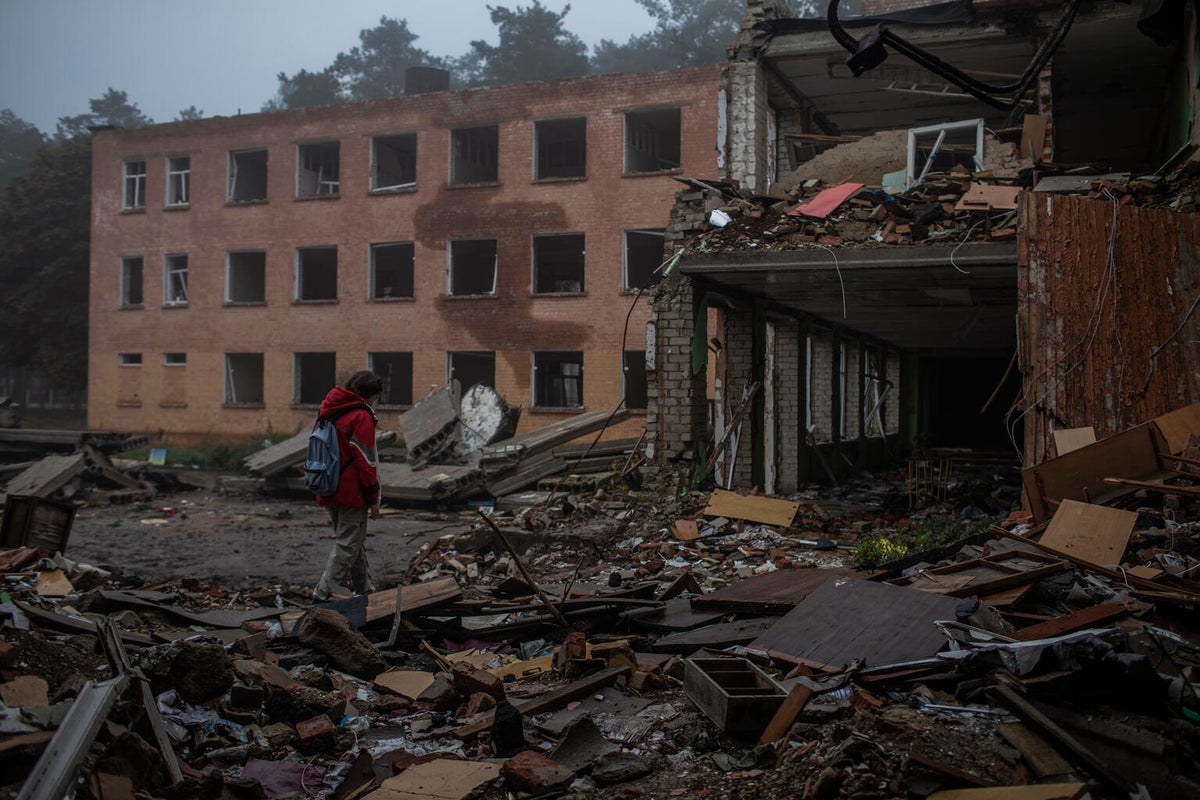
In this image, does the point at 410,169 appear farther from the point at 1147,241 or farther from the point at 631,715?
the point at 631,715

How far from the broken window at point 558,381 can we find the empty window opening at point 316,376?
6347mm

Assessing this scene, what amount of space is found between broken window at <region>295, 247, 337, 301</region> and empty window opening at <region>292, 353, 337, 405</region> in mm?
1783

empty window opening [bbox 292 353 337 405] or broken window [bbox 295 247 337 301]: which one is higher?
broken window [bbox 295 247 337 301]

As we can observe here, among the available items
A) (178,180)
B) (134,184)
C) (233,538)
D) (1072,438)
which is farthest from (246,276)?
(1072,438)

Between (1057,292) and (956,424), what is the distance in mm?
15873

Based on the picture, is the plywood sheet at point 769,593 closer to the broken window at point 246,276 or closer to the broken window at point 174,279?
the broken window at point 246,276

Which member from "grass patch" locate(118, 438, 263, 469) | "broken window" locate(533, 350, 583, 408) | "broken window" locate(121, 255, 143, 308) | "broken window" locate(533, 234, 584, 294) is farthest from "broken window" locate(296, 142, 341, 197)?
"broken window" locate(533, 350, 583, 408)

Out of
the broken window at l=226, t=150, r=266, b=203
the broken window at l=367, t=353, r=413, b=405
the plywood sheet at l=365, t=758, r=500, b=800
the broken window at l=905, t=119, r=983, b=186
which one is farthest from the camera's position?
the broken window at l=226, t=150, r=266, b=203

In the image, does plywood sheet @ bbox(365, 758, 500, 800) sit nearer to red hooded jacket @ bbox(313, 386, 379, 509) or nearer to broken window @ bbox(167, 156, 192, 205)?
red hooded jacket @ bbox(313, 386, 379, 509)

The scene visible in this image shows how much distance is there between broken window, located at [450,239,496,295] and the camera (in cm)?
2447

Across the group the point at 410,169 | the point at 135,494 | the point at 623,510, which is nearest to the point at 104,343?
the point at 410,169

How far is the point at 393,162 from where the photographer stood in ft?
85.9

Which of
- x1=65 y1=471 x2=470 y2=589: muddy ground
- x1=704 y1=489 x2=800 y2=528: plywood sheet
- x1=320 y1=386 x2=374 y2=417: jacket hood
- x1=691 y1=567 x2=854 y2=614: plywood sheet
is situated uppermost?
x1=320 y1=386 x2=374 y2=417: jacket hood

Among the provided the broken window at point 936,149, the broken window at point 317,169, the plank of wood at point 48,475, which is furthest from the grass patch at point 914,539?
the broken window at point 317,169
